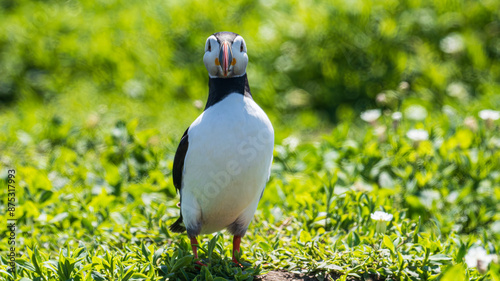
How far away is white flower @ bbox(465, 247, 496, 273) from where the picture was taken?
2.68 metres

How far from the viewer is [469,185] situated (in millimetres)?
4371

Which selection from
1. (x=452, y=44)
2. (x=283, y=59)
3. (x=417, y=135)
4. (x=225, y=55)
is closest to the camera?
(x=225, y=55)

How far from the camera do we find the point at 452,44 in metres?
6.66

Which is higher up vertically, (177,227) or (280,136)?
(177,227)

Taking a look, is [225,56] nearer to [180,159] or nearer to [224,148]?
[224,148]

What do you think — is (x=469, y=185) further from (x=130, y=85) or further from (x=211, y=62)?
(x=130, y=85)

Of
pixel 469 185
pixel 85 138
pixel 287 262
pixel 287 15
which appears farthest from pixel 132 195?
pixel 287 15

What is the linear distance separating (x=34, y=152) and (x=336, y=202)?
2.82 meters

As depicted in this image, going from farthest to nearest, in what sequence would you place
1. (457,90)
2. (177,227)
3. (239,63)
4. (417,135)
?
1. (457,90)
2. (417,135)
3. (177,227)
4. (239,63)

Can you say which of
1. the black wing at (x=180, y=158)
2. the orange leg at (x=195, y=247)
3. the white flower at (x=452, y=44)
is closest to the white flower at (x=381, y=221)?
the orange leg at (x=195, y=247)

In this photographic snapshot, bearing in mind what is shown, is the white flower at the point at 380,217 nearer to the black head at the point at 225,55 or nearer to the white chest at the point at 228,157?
the white chest at the point at 228,157

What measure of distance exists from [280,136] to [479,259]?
302cm

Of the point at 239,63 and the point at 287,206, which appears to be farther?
the point at 287,206

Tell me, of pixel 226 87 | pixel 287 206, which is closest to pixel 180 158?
pixel 226 87
